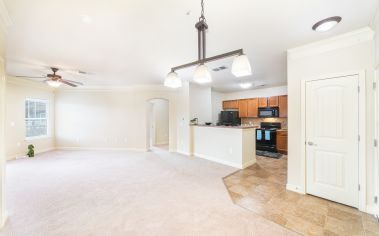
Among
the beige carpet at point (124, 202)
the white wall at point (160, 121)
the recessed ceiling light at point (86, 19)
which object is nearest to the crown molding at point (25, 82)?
the beige carpet at point (124, 202)

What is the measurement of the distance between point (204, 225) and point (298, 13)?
282cm

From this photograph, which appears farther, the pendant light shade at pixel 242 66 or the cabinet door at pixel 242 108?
the cabinet door at pixel 242 108

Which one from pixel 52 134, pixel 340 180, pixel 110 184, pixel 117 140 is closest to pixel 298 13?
pixel 340 180

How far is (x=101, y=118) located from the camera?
6.58 metres

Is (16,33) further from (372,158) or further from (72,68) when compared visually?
(372,158)

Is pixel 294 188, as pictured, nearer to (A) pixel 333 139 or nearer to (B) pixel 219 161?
(A) pixel 333 139

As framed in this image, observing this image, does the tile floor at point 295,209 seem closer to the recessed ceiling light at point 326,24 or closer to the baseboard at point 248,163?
the baseboard at point 248,163

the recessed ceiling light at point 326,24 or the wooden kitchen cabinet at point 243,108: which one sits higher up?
the recessed ceiling light at point 326,24

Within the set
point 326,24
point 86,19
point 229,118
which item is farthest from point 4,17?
point 229,118

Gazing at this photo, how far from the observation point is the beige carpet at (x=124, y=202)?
1.96 meters

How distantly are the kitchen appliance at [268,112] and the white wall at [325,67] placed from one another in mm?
3498

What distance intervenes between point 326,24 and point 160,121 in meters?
7.01

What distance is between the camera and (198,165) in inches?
180

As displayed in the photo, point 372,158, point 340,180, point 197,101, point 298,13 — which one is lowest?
point 340,180
